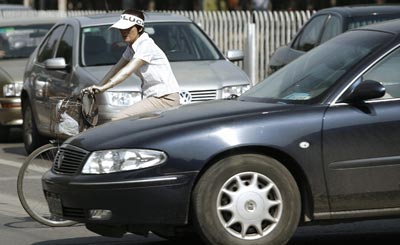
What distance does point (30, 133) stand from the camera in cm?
1420

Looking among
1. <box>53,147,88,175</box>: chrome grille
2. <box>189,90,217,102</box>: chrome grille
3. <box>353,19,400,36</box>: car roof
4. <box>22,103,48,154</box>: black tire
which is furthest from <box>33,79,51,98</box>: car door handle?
<box>353,19,400,36</box>: car roof

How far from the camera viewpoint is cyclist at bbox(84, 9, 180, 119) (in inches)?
354

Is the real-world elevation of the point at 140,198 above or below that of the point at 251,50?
above

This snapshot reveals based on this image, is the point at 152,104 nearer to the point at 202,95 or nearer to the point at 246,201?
the point at 246,201

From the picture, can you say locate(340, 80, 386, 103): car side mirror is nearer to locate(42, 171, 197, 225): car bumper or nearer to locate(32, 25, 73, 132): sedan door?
locate(42, 171, 197, 225): car bumper

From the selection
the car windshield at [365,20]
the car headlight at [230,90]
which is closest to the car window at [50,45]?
the car headlight at [230,90]

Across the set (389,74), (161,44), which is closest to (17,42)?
(161,44)

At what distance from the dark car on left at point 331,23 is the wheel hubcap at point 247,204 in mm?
7434

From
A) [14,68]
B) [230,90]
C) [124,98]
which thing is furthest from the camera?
[14,68]

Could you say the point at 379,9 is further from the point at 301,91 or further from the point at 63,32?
the point at 301,91

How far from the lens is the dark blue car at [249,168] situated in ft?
23.3

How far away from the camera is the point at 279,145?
23.6 ft

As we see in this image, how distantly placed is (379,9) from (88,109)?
6.43 m

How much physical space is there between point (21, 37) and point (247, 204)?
10.6 metres
